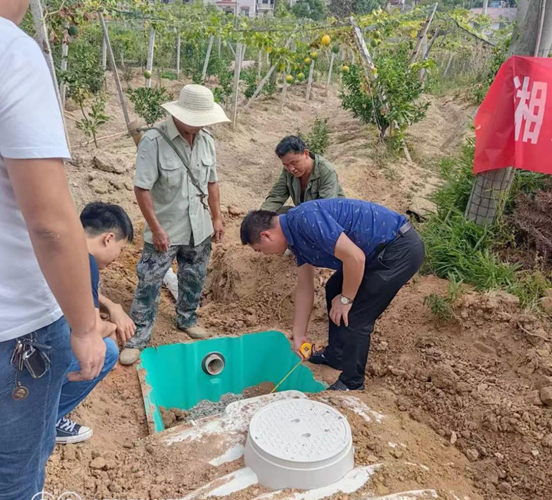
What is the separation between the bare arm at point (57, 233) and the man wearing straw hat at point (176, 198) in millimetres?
1937

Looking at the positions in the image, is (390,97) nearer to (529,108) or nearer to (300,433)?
(529,108)

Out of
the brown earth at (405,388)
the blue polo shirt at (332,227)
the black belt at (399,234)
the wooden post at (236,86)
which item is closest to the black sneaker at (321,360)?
the brown earth at (405,388)

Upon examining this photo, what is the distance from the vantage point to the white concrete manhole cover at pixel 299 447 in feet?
6.69

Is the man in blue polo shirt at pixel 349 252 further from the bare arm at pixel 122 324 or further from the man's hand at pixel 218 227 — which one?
the man's hand at pixel 218 227

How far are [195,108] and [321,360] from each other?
1.80 meters

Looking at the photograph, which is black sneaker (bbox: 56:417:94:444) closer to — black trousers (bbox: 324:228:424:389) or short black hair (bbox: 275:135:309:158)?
black trousers (bbox: 324:228:424:389)

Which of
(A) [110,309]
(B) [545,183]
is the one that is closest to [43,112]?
(A) [110,309]

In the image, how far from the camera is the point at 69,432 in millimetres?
2389

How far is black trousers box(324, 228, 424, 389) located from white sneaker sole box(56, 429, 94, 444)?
1411 mm

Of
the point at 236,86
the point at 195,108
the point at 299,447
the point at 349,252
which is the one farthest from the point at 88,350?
the point at 236,86

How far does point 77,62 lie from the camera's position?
29.7ft

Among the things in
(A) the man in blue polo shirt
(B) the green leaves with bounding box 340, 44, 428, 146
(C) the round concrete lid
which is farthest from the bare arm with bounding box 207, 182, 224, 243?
(B) the green leaves with bounding box 340, 44, 428, 146

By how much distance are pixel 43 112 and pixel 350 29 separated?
8038 millimetres

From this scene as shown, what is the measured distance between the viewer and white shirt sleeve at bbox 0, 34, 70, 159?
101 centimetres
